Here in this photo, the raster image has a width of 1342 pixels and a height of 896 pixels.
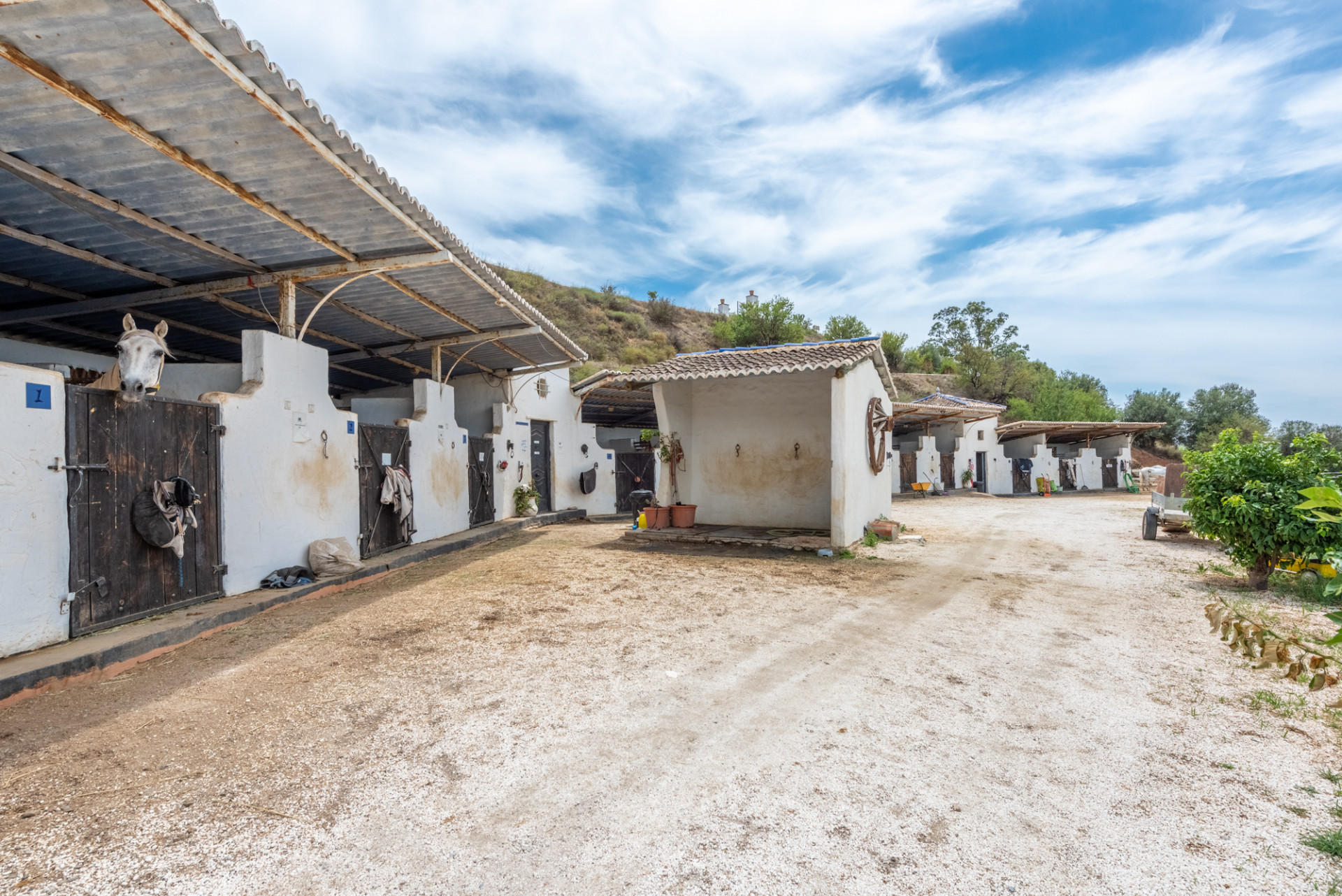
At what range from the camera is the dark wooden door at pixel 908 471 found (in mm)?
22969

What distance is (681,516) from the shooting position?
37.4 ft

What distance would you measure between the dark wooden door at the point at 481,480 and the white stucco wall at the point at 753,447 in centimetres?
355

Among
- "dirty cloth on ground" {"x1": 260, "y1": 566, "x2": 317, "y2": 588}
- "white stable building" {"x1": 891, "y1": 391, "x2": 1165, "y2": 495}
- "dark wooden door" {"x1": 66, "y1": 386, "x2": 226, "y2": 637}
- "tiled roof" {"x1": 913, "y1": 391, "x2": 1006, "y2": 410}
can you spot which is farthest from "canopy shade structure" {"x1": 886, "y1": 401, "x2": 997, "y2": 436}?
"dark wooden door" {"x1": 66, "y1": 386, "x2": 226, "y2": 637}

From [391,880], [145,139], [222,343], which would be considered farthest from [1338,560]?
[222,343]

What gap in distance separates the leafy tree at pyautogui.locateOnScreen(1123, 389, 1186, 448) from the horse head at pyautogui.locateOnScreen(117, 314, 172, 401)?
45992 mm

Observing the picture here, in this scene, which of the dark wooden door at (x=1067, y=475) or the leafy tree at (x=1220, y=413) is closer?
the dark wooden door at (x=1067, y=475)

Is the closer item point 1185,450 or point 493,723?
point 493,723

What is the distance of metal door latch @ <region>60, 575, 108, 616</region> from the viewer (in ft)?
14.7

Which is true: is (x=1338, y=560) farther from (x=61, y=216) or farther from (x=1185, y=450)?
(x=61, y=216)

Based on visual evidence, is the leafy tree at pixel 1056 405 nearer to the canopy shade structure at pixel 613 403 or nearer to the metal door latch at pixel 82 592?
the canopy shade structure at pixel 613 403

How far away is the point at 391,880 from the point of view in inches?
89.5

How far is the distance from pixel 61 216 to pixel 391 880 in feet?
21.7

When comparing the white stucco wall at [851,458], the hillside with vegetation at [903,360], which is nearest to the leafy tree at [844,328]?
the hillside with vegetation at [903,360]

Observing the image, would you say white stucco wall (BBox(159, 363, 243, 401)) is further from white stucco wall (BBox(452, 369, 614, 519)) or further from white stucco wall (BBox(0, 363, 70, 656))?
white stucco wall (BBox(452, 369, 614, 519))
